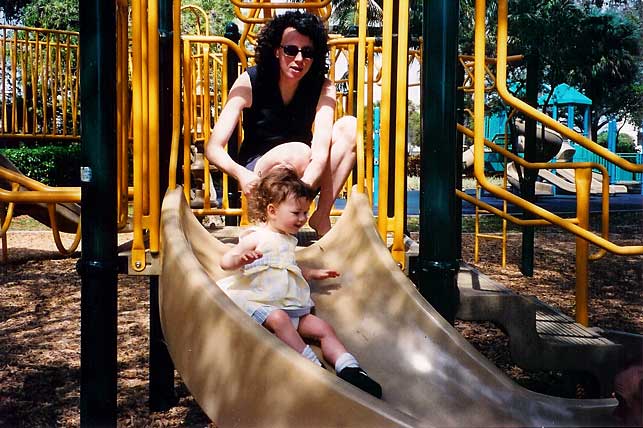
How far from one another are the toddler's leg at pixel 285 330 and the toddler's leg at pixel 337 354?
0.25 feet

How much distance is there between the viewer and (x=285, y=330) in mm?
2242

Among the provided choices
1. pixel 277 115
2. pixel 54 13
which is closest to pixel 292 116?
pixel 277 115

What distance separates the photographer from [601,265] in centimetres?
852

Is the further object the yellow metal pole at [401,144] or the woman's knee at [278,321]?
the yellow metal pole at [401,144]

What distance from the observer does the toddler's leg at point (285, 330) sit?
7.26ft

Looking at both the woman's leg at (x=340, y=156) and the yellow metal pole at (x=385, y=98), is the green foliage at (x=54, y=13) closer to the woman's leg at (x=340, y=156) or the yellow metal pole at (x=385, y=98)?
the woman's leg at (x=340, y=156)

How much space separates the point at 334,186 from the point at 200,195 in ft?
17.1

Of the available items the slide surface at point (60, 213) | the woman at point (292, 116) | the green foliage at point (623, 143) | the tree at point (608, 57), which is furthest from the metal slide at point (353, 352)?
the green foliage at point (623, 143)

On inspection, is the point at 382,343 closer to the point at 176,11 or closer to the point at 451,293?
the point at 451,293

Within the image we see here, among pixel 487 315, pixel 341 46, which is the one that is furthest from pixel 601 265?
pixel 487 315

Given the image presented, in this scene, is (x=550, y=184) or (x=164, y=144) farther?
(x=550, y=184)

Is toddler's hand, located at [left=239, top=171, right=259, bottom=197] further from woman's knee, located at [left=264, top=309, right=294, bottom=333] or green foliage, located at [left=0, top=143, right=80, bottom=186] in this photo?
green foliage, located at [left=0, top=143, right=80, bottom=186]

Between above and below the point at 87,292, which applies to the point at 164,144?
above

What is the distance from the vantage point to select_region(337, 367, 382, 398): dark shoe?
6.84 ft
